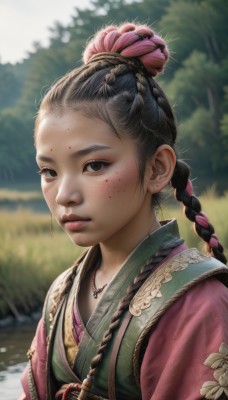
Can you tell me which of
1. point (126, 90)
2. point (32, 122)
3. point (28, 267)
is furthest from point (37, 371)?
point (32, 122)

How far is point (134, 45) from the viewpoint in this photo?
5.88 feet

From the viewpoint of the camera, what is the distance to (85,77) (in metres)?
1.74

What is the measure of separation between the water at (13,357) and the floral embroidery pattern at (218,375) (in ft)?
4.43

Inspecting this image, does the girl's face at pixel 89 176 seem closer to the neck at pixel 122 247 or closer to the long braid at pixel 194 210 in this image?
the neck at pixel 122 247

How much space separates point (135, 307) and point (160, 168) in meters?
0.32

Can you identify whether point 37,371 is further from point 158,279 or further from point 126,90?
point 126,90

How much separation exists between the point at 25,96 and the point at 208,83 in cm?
507

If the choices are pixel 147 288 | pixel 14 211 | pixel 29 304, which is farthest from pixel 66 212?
pixel 14 211

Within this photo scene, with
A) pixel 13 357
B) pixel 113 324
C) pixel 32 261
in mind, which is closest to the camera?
pixel 113 324

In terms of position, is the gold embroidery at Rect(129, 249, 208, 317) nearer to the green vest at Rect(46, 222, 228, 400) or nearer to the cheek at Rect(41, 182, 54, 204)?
the green vest at Rect(46, 222, 228, 400)

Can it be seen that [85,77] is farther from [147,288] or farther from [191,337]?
[191,337]

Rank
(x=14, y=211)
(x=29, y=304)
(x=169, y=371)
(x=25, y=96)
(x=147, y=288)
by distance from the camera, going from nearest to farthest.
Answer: (x=169, y=371)
(x=147, y=288)
(x=29, y=304)
(x=14, y=211)
(x=25, y=96)

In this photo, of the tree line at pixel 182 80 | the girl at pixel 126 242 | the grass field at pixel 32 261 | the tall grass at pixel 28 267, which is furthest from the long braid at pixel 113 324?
the tree line at pixel 182 80

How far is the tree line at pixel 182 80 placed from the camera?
15.3 meters
